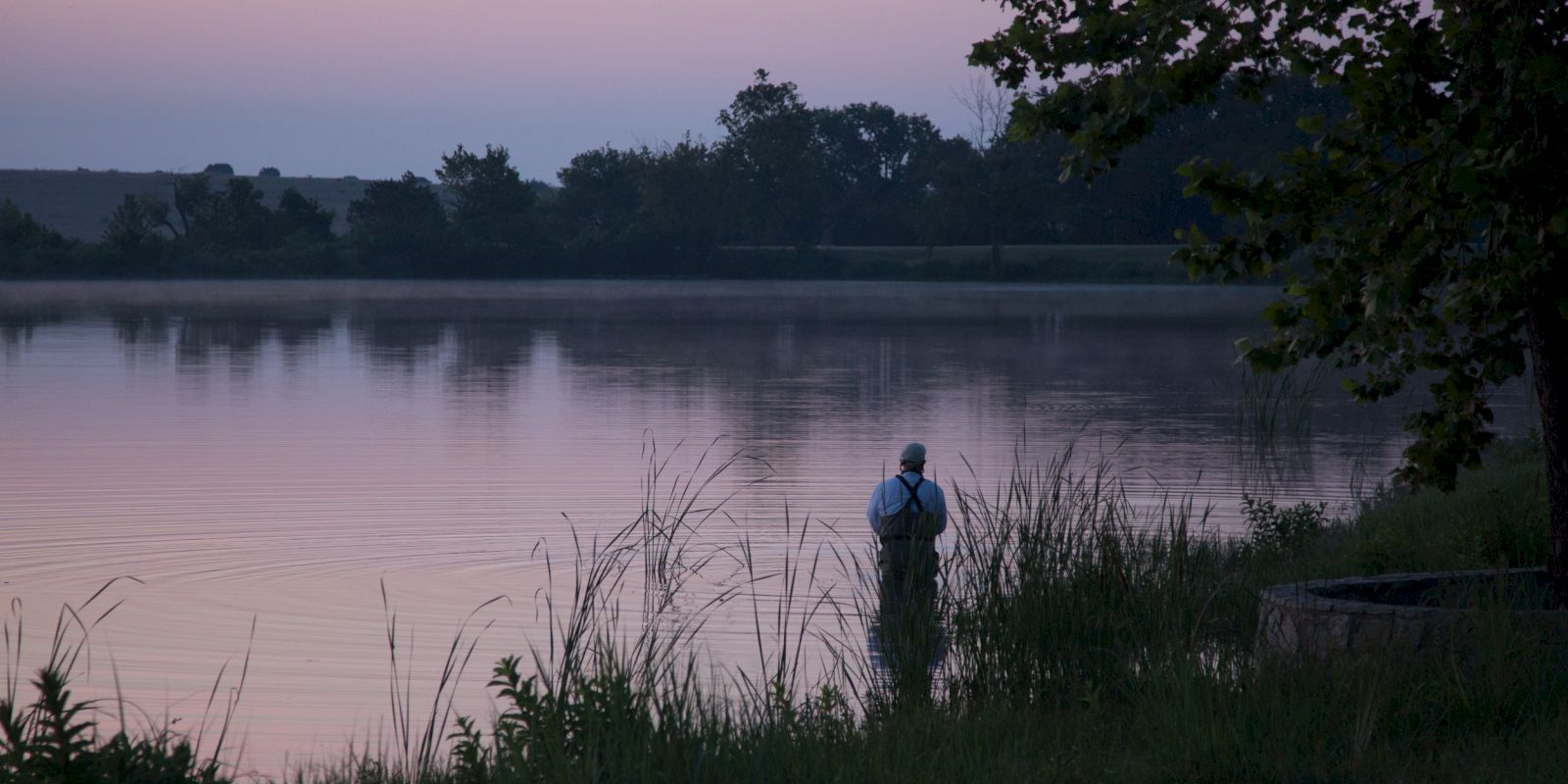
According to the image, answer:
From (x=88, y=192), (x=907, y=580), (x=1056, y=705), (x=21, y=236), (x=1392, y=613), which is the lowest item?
(x=1056, y=705)

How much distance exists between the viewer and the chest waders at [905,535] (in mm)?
8547

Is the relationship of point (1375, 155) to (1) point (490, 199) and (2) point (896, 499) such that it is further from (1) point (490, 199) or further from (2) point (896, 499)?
(1) point (490, 199)

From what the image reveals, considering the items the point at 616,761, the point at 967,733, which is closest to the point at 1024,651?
A: the point at 967,733

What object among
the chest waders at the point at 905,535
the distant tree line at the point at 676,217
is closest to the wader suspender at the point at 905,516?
the chest waders at the point at 905,535

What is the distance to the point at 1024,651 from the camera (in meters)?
7.65

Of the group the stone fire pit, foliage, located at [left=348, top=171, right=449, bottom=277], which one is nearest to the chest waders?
the stone fire pit

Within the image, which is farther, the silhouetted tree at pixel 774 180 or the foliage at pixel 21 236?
the silhouetted tree at pixel 774 180

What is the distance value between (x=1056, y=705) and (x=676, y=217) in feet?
324

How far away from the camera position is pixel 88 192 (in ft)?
565

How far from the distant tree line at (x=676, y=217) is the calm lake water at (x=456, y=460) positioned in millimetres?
52876

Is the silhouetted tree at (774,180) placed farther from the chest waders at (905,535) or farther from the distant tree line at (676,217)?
the chest waders at (905,535)

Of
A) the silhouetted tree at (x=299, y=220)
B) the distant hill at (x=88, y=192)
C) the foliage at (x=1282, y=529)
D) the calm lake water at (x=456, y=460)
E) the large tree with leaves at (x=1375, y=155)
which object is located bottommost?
the calm lake water at (x=456, y=460)

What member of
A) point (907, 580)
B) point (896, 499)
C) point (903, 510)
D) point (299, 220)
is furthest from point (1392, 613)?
point (299, 220)

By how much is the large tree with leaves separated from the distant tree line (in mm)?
83145
